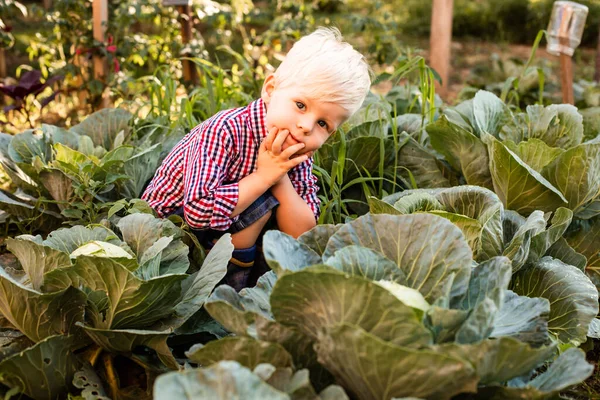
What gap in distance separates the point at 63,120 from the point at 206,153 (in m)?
2.45

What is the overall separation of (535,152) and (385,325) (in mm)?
1435

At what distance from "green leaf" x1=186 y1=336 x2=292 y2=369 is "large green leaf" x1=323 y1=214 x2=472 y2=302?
296 millimetres

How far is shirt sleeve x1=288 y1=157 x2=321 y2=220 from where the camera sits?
7.73 ft

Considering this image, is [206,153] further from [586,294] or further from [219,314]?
[586,294]

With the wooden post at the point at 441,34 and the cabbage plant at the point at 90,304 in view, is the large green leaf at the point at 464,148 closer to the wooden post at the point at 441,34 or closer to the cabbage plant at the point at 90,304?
the cabbage plant at the point at 90,304

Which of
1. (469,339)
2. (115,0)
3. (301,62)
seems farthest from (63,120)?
(469,339)

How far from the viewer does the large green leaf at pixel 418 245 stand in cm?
155

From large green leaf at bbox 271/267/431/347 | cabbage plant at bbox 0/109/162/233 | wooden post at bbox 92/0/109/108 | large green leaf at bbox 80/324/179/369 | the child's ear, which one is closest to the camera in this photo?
large green leaf at bbox 271/267/431/347

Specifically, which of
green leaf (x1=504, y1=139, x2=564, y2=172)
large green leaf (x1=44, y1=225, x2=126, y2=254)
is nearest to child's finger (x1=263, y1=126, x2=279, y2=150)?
large green leaf (x1=44, y1=225, x2=126, y2=254)

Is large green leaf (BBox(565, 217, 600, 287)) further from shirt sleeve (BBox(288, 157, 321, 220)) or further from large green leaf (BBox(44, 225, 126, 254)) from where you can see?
large green leaf (BBox(44, 225, 126, 254))

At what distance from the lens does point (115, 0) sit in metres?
4.53

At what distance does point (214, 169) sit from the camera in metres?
2.12

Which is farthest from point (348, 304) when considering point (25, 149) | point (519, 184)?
point (25, 149)

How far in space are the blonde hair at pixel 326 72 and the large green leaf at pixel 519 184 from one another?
23.6 inches
